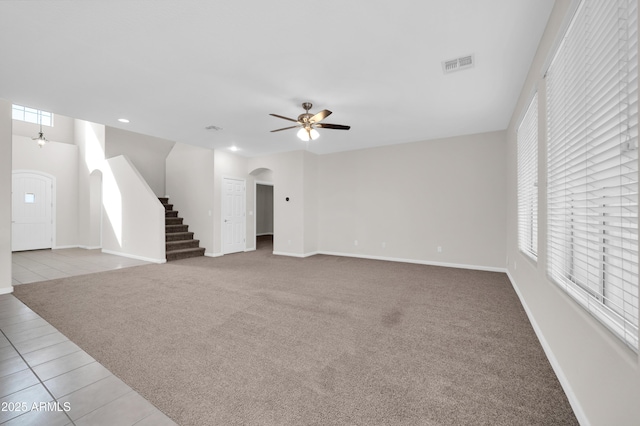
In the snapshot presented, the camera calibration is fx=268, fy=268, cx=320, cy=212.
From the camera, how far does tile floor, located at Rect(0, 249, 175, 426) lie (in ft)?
5.16

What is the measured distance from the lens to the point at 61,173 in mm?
8102

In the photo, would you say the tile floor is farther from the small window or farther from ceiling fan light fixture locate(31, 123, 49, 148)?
the small window

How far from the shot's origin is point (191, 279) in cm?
466

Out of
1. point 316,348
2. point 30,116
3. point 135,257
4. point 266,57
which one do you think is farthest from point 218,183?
point 30,116

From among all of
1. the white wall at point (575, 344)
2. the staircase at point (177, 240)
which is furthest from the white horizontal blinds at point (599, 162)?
the staircase at point (177, 240)

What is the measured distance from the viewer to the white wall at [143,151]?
25.2 ft

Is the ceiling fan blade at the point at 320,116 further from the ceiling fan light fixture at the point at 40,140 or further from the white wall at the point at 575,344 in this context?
the ceiling fan light fixture at the point at 40,140

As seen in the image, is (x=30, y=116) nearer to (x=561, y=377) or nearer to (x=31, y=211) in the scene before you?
(x=31, y=211)

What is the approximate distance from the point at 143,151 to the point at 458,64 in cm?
898

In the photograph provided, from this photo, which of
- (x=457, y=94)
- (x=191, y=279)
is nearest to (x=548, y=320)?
(x=457, y=94)

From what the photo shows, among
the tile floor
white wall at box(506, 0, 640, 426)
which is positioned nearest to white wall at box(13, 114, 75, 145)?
the tile floor

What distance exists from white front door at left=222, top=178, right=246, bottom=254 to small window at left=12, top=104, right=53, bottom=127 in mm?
5287

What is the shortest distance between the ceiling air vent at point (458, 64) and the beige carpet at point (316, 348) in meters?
2.77

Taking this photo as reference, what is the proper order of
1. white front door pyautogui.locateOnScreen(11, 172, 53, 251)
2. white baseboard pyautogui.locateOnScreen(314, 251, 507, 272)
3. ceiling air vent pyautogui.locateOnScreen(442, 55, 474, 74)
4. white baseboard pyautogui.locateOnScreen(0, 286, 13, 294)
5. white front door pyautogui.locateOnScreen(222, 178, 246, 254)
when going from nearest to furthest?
1. ceiling air vent pyautogui.locateOnScreen(442, 55, 474, 74)
2. white baseboard pyautogui.locateOnScreen(0, 286, 13, 294)
3. white baseboard pyautogui.locateOnScreen(314, 251, 507, 272)
4. white front door pyautogui.locateOnScreen(222, 178, 246, 254)
5. white front door pyautogui.locateOnScreen(11, 172, 53, 251)
